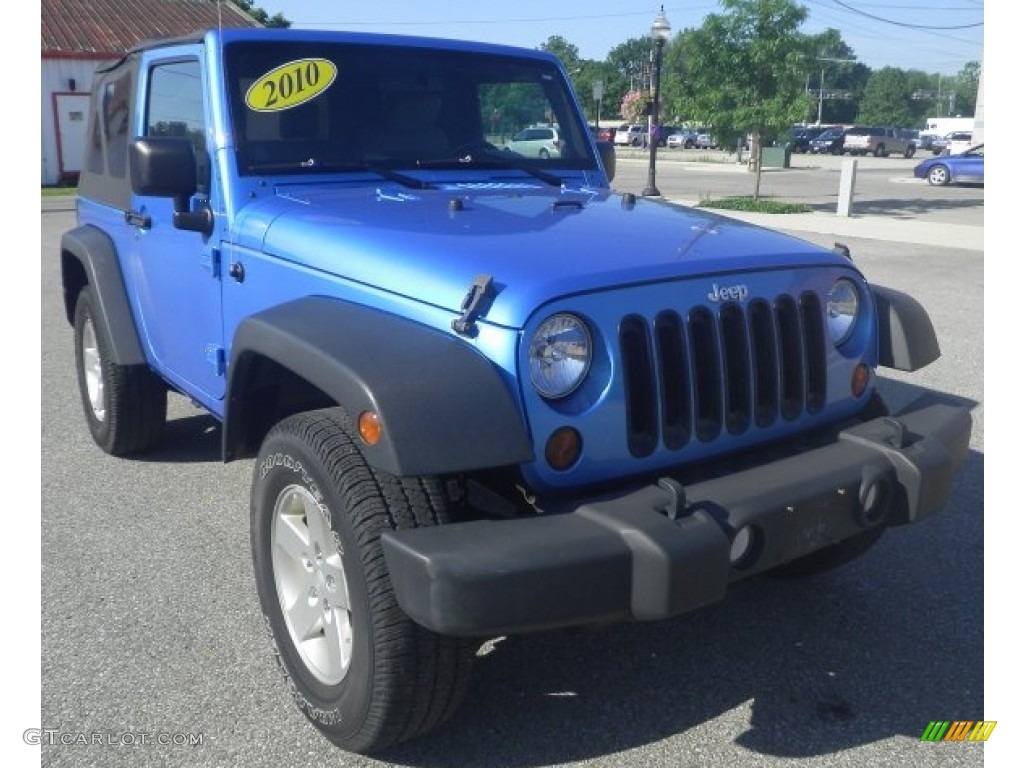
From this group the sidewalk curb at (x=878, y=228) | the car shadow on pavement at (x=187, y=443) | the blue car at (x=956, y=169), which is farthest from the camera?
the blue car at (x=956, y=169)

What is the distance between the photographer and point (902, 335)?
3439 mm

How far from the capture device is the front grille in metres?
2.74


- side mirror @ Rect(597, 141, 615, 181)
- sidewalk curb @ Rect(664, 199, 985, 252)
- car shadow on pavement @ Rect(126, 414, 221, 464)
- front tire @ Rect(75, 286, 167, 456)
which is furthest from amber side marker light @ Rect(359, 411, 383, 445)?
sidewalk curb @ Rect(664, 199, 985, 252)

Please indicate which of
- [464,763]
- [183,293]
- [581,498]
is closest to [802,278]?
[581,498]

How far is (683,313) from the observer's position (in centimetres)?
280

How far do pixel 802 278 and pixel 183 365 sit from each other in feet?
8.36

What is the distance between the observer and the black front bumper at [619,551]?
2297mm

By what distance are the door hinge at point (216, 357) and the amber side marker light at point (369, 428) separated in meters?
1.52

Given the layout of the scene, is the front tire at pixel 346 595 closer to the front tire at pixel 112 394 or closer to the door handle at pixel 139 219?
the door handle at pixel 139 219

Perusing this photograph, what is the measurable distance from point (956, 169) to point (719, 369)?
29.1 metres

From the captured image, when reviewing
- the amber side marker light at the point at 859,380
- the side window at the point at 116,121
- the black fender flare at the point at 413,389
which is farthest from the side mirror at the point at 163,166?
the amber side marker light at the point at 859,380

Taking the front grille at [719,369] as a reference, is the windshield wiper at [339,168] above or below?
above

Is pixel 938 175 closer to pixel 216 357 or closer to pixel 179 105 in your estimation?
pixel 179 105

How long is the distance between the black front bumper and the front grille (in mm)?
181
